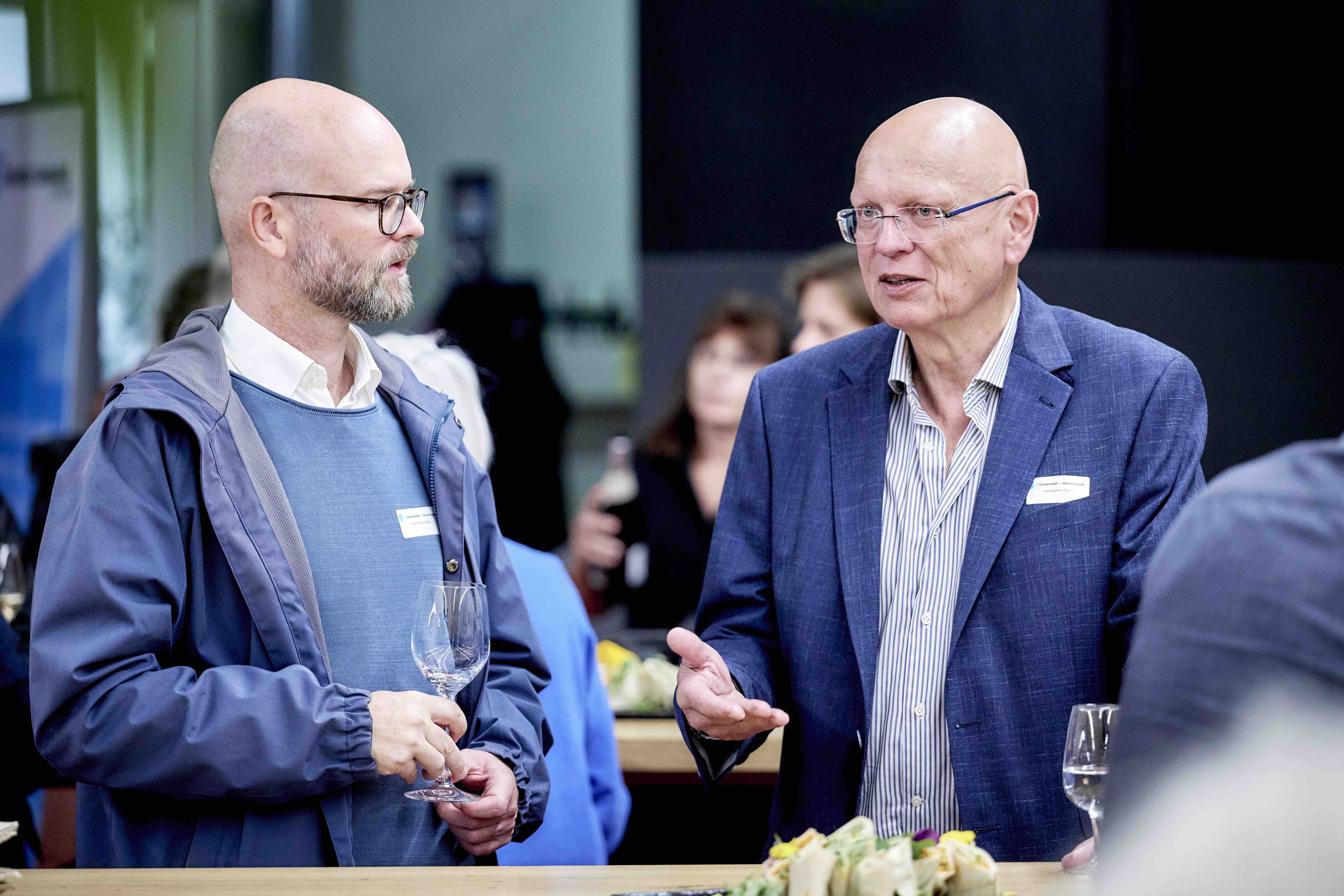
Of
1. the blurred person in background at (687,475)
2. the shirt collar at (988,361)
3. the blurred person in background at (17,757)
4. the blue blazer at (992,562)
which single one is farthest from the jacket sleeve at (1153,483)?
the blurred person in background at (687,475)

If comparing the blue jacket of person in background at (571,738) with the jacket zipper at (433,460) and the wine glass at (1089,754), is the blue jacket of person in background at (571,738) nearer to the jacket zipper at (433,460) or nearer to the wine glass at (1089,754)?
the jacket zipper at (433,460)

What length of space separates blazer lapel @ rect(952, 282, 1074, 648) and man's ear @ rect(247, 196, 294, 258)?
3.87ft

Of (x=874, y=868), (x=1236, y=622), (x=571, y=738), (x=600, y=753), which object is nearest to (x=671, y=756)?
(x=600, y=753)

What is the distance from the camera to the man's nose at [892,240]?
2.22 meters

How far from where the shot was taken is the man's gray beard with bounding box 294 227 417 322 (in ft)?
7.08

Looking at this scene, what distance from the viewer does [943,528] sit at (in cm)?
223

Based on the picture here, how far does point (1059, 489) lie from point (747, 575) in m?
0.54

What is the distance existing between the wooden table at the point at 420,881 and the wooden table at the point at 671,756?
56.3 inches

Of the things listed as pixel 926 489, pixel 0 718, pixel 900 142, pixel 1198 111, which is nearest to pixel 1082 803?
pixel 926 489

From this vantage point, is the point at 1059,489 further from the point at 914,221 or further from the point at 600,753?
the point at 600,753

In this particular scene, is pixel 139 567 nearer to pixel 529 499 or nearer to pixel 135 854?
pixel 135 854

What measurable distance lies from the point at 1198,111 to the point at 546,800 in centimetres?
448

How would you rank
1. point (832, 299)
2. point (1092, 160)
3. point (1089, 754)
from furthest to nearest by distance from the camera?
point (1092, 160) → point (832, 299) → point (1089, 754)

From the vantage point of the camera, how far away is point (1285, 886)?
879 millimetres
